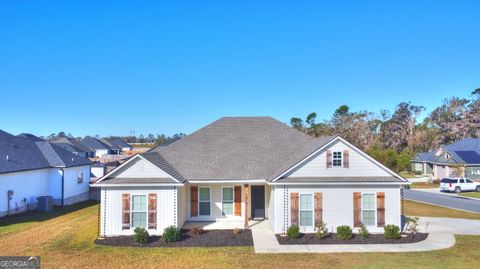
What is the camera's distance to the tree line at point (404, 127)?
7444 centimetres

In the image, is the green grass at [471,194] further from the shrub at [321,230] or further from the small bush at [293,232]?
the small bush at [293,232]

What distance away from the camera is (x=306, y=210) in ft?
58.0

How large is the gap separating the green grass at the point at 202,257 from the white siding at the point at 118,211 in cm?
115

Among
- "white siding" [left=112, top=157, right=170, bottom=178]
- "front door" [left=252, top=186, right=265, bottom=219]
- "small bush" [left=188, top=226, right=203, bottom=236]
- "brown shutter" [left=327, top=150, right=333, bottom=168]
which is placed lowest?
"small bush" [left=188, top=226, right=203, bottom=236]

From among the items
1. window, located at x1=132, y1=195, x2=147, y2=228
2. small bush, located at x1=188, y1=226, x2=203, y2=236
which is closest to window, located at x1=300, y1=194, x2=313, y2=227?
small bush, located at x1=188, y1=226, x2=203, y2=236

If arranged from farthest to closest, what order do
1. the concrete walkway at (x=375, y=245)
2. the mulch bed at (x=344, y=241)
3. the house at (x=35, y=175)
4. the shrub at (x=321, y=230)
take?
the house at (x=35, y=175)
the shrub at (x=321, y=230)
the mulch bed at (x=344, y=241)
the concrete walkway at (x=375, y=245)

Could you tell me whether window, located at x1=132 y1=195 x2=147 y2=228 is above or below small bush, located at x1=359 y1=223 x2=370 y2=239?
above

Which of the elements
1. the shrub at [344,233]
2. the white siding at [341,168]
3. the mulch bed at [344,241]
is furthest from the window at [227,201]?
the shrub at [344,233]

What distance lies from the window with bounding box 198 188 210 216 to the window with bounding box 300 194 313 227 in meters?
5.95

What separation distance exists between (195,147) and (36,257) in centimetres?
1117

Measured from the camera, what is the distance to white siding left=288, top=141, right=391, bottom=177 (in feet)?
58.9

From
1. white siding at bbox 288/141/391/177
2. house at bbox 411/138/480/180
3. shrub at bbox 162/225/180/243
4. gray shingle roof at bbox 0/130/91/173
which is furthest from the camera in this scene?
house at bbox 411/138/480/180

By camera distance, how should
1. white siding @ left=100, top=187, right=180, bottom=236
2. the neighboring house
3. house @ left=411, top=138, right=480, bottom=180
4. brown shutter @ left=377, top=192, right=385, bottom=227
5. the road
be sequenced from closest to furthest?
white siding @ left=100, top=187, right=180, bottom=236 < brown shutter @ left=377, top=192, right=385, bottom=227 < the road < house @ left=411, top=138, right=480, bottom=180 < the neighboring house

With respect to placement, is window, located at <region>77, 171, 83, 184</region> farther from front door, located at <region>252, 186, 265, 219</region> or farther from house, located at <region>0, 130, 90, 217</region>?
front door, located at <region>252, 186, 265, 219</region>
